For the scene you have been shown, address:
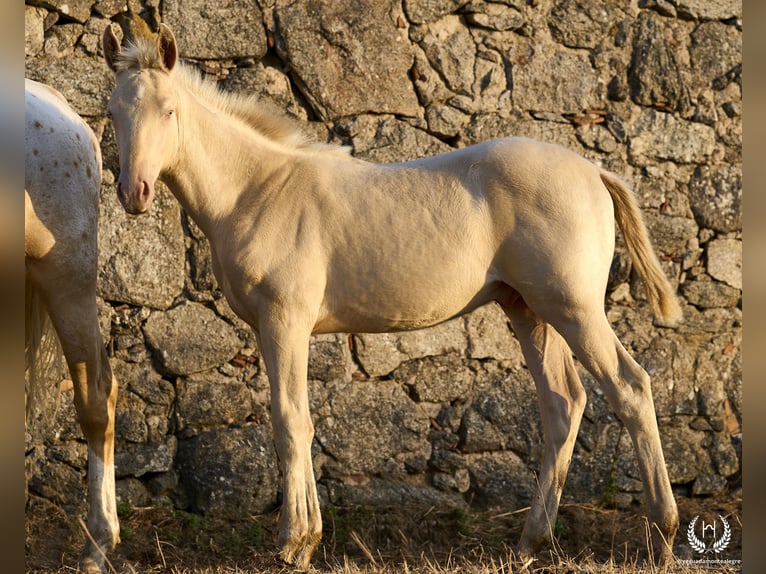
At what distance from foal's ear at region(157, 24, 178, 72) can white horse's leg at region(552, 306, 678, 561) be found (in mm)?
1989

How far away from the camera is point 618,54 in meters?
5.64

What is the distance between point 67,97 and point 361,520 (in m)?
2.94

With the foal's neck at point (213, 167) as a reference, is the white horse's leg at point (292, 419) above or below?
below

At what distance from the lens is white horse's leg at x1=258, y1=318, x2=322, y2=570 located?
3695 mm

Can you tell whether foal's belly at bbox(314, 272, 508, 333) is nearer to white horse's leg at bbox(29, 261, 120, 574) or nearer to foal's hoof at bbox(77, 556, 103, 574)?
white horse's leg at bbox(29, 261, 120, 574)

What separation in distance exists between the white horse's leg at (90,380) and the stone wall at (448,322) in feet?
2.68

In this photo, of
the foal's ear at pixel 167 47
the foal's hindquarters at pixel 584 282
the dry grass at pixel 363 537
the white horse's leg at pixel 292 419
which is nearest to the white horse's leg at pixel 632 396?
the foal's hindquarters at pixel 584 282

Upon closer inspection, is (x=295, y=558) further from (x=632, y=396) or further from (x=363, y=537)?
(x=632, y=396)

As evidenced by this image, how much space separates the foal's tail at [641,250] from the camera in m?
4.10

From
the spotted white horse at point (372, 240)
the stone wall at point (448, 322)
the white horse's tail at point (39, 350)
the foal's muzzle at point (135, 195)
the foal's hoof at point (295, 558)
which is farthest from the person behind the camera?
the stone wall at point (448, 322)

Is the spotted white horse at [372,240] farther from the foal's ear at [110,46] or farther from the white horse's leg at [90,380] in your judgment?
the white horse's leg at [90,380]

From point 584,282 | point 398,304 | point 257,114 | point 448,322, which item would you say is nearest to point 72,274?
point 257,114

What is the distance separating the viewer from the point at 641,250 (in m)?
4.15

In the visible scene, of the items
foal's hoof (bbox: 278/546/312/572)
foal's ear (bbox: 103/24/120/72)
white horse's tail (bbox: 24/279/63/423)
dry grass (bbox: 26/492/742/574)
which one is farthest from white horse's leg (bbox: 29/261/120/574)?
foal's ear (bbox: 103/24/120/72)
